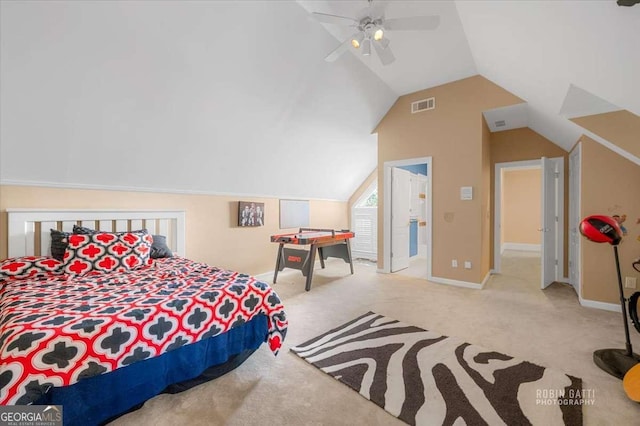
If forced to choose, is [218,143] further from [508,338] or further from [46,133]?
[508,338]

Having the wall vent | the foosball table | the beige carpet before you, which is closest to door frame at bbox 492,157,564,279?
the beige carpet

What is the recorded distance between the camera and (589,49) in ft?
6.42

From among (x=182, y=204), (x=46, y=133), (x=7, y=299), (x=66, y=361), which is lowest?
(x=66, y=361)

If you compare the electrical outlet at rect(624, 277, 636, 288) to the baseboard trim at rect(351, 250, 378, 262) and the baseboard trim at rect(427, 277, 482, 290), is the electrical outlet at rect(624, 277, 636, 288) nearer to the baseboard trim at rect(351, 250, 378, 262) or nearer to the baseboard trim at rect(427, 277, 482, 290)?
the baseboard trim at rect(427, 277, 482, 290)

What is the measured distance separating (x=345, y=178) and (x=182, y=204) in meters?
3.41

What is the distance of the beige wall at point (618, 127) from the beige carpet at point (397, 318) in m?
1.81

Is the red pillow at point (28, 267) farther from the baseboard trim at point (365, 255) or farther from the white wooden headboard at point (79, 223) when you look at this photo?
the baseboard trim at point (365, 255)

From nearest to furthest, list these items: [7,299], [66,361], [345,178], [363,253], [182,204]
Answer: [66,361] → [7,299] → [182,204] → [345,178] → [363,253]

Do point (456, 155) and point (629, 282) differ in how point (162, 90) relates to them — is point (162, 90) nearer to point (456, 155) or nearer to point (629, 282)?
point (456, 155)

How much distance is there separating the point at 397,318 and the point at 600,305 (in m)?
2.52

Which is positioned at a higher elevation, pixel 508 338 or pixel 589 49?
pixel 589 49

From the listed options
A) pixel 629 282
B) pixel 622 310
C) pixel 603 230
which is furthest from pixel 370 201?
pixel 622 310

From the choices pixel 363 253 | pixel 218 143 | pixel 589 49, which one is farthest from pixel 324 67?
pixel 363 253

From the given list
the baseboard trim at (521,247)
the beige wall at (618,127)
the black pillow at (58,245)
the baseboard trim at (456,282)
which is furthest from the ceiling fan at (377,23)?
the baseboard trim at (521,247)
